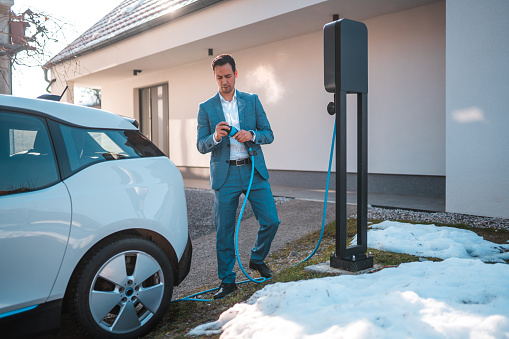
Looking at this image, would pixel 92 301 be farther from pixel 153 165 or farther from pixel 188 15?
pixel 188 15

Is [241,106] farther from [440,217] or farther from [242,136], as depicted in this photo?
[440,217]

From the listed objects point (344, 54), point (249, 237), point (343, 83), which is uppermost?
point (344, 54)

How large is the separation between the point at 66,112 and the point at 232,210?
146 cm

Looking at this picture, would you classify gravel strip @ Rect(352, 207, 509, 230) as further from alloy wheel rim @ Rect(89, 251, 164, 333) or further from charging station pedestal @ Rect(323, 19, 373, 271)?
alloy wheel rim @ Rect(89, 251, 164, 333)

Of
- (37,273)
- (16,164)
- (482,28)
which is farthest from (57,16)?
(482,28)

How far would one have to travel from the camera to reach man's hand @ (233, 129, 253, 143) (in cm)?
352

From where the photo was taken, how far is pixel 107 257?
2.82m

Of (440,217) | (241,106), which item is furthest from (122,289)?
(440,217)

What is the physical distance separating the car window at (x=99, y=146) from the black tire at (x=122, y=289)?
1.82 feet

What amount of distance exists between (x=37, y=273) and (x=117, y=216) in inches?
21.8

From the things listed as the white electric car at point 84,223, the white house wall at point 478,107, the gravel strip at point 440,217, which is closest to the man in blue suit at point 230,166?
the white electric car at point 84,223

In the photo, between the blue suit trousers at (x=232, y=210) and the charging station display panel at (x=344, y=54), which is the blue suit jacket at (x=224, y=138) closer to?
the blue suit trousers at (x=232, y=210)

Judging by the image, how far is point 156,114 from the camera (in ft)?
46.3

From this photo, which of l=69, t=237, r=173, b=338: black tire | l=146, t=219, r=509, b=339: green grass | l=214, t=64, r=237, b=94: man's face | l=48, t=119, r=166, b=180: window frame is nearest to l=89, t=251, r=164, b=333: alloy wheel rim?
l=69, t=237, r=173, b=338: black tire
